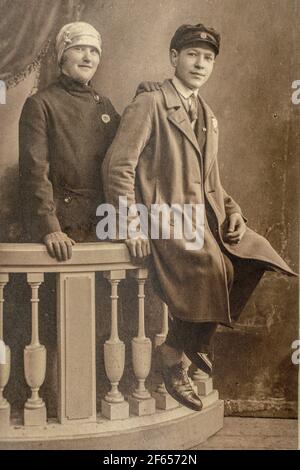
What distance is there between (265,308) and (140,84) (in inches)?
38.5

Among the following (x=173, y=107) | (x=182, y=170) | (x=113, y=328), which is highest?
(x=173, y=107)

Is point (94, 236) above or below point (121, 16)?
below

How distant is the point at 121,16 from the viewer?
2.31 metres

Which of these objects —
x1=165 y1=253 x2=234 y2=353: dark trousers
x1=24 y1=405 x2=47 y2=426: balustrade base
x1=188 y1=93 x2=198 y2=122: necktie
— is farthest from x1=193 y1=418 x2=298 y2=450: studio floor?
x1=188 y1=93 x2=198 y2=122: necktie

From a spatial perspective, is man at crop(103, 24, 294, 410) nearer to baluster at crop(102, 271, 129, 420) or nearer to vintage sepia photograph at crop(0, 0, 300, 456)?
vintage sepia photograph at crop(0, 0, 300, 456)

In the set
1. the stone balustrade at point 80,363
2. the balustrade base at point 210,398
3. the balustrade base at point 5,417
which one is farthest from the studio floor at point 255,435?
the balustrade base at point 5,417

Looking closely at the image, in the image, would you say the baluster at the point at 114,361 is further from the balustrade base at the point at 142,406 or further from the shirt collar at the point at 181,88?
the shirt collar at the point at 181,88

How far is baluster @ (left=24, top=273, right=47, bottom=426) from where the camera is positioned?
2.16m

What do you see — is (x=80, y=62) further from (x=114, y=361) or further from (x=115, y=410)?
A: (x=115, y=410)

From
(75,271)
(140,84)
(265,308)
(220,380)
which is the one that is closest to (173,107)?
(140,84)

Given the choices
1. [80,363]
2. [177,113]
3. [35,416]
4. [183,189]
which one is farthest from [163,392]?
[177,113]

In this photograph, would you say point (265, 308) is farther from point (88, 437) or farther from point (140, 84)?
point (140, 84)

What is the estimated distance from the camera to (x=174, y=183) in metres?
2.29

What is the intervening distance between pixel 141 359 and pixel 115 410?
200 mm
